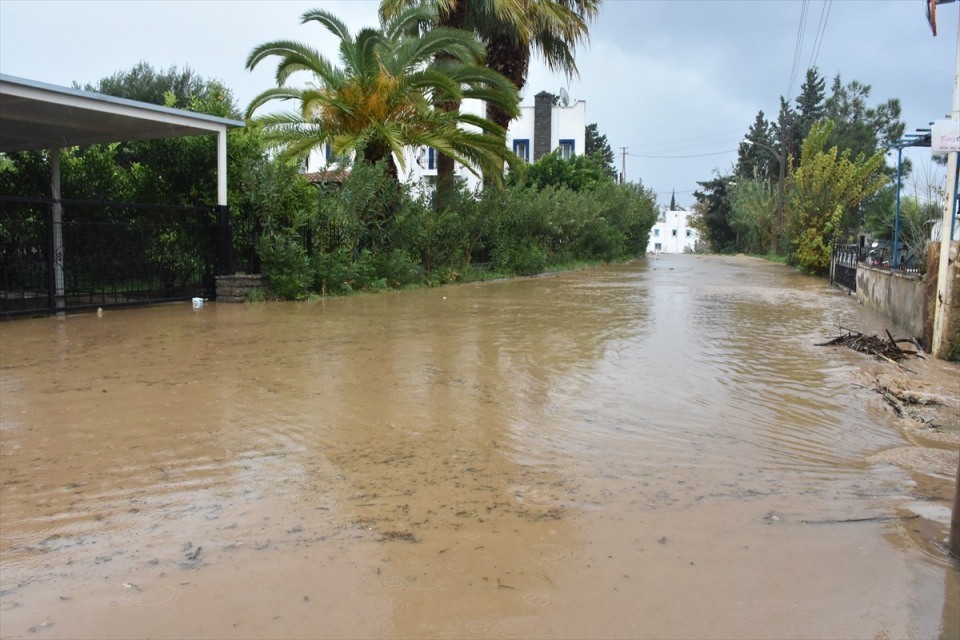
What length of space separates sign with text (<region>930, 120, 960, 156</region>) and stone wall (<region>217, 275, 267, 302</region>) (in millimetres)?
11352

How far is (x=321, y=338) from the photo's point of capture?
33.1 feet

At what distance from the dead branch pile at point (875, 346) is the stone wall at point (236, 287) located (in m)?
10.0

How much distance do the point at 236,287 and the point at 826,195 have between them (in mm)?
22976

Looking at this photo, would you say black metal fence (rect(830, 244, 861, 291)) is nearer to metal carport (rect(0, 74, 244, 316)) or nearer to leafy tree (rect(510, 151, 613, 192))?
leafy tree (rect(510, 151, 613, 192))

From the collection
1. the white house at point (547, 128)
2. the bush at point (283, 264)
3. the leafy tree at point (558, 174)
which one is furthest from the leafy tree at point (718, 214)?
the bush at point (283, 264)

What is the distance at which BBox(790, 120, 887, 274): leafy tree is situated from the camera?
28.5 metres

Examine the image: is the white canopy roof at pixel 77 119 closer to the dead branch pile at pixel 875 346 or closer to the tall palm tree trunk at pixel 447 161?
the tall palm tree trunk at pixel 447 161

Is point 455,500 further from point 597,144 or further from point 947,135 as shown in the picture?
point 597,144

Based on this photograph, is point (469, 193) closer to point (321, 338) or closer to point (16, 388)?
point (321, 338)

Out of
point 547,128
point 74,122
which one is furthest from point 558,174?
point 74,122

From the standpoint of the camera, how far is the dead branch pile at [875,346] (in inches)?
364

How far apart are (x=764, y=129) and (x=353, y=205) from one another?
7525 centimetres

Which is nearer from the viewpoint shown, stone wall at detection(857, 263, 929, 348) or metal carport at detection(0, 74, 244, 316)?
stone wall at detection(857, 263, 929, 348)

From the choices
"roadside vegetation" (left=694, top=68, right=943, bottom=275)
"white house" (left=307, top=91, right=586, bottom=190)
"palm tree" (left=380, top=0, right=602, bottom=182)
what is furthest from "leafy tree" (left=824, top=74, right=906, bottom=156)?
"palm tree" (left=380, top=0, right=602, bottom=182)
